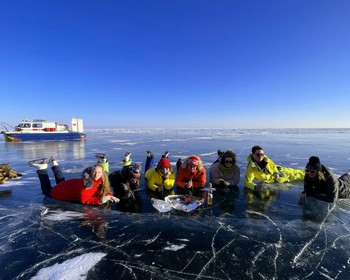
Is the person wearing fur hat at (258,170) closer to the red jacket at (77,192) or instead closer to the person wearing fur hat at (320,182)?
the person wearing fur hat at (320,182)

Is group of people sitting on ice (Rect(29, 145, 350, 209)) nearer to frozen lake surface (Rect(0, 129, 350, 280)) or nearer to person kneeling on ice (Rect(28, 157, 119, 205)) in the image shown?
person kneeling on ice (Rect(28, 157, 119, 205))

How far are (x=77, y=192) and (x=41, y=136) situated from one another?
1164 inches

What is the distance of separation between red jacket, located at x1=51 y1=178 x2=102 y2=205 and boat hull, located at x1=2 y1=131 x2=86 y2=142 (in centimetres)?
2827

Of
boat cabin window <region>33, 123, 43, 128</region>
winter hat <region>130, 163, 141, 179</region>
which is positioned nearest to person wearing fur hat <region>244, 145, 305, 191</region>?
winter hat <region>130, 163, 141, 179</region>

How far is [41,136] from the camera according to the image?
2923 cm

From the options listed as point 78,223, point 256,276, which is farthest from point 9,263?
point 256,276

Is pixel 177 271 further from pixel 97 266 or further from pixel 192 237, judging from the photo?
pixel 97 266

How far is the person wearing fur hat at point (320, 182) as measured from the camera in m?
5.03

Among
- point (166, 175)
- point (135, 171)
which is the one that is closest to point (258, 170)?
point (166, 175)

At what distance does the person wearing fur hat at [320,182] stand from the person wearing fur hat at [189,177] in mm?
2973

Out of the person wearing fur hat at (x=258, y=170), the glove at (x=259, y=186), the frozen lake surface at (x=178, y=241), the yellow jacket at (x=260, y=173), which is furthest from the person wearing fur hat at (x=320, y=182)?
the yellow jacket at (x=260, y=173)

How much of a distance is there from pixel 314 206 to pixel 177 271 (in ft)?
14.4

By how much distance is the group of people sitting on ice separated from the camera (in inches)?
200

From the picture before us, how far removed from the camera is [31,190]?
22.6 ft
